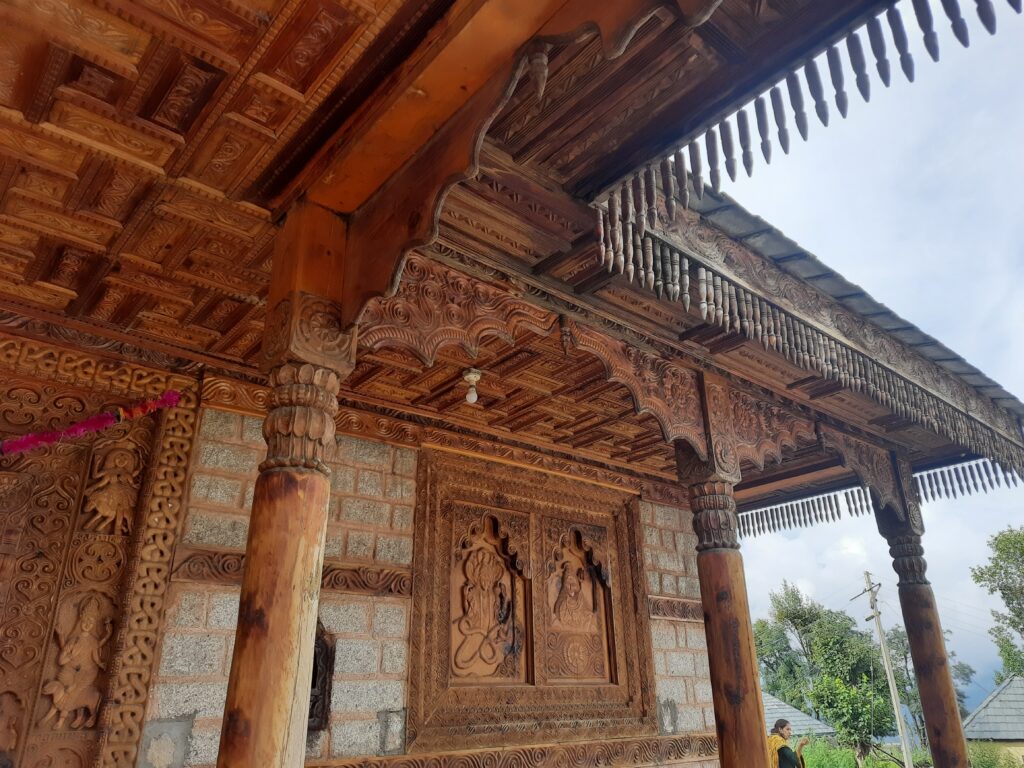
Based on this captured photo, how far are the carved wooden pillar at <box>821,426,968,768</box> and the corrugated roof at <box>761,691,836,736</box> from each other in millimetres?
12425

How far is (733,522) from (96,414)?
154 inches

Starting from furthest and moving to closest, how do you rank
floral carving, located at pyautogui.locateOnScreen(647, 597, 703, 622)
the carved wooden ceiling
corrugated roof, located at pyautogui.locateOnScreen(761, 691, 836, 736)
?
corrugated roof, located at pyautogui.locateOnScreen(761, 691, 836, 736) → floral carving, located at pyautogui.locateOnScreen(647, 597, 703, 622) → the carved wooden ceiling

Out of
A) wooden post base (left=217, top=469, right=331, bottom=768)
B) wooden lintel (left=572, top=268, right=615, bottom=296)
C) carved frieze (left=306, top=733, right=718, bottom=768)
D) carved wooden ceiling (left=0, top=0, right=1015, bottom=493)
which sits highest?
wooden lintel (left=572, top=268, right=615, bottom=296)

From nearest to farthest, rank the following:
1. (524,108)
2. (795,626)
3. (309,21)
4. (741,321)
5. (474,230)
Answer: (309,21) → (524,108) → (474,230) → (741,321) → (795,626)

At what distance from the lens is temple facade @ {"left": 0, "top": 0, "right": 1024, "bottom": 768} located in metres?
2.34

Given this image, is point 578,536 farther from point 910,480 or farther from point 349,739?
point 910,480

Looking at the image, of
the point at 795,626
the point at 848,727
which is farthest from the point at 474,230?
the point at 795,626

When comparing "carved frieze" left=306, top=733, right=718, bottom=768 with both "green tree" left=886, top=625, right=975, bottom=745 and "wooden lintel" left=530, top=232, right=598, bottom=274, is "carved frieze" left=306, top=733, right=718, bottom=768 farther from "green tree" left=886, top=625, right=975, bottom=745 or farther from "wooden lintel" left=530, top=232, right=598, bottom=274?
"green tree" left=886, top=625, right=975, bottom=745

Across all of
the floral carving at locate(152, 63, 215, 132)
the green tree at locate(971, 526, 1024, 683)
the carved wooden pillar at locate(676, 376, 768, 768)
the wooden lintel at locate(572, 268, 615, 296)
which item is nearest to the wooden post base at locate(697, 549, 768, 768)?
the carved wooden pillar at locate(676, 376, 768, 768)

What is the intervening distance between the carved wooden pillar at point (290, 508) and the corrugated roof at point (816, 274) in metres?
1.99

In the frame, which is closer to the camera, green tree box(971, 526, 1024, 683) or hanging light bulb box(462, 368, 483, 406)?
hanging light bulb box(462, 368, 483, 406)

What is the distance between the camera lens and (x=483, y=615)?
5.62 metres

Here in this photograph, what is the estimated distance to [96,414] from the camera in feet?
13.5

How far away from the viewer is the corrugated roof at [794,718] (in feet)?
60.7
